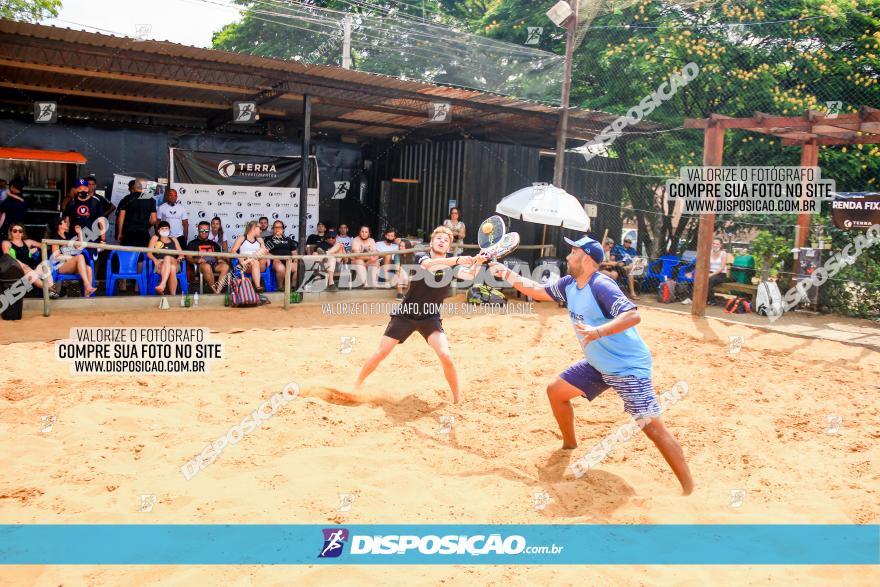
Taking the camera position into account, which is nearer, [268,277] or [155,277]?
[155,277]

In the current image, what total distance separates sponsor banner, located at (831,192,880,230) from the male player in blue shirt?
8742mm

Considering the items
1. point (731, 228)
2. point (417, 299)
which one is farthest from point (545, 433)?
point (731, 228)

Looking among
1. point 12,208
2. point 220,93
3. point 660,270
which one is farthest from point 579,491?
point 12,208

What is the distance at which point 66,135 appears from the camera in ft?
45.2

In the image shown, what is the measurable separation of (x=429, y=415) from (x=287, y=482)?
1983 millimetres

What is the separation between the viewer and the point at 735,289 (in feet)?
41.2

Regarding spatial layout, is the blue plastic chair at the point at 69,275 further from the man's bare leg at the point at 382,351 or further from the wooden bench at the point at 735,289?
the wooden bench at the point at 735,289

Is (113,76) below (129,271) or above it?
above

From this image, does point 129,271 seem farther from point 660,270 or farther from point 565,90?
point 660,270

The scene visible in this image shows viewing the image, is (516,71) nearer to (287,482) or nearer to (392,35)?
(392,35)

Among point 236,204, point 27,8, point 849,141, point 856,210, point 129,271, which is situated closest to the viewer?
point 129,271

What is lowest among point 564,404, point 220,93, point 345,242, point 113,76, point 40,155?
point 564,404

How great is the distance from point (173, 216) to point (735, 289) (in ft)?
34.7

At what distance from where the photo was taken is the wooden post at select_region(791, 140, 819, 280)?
12.5 m
